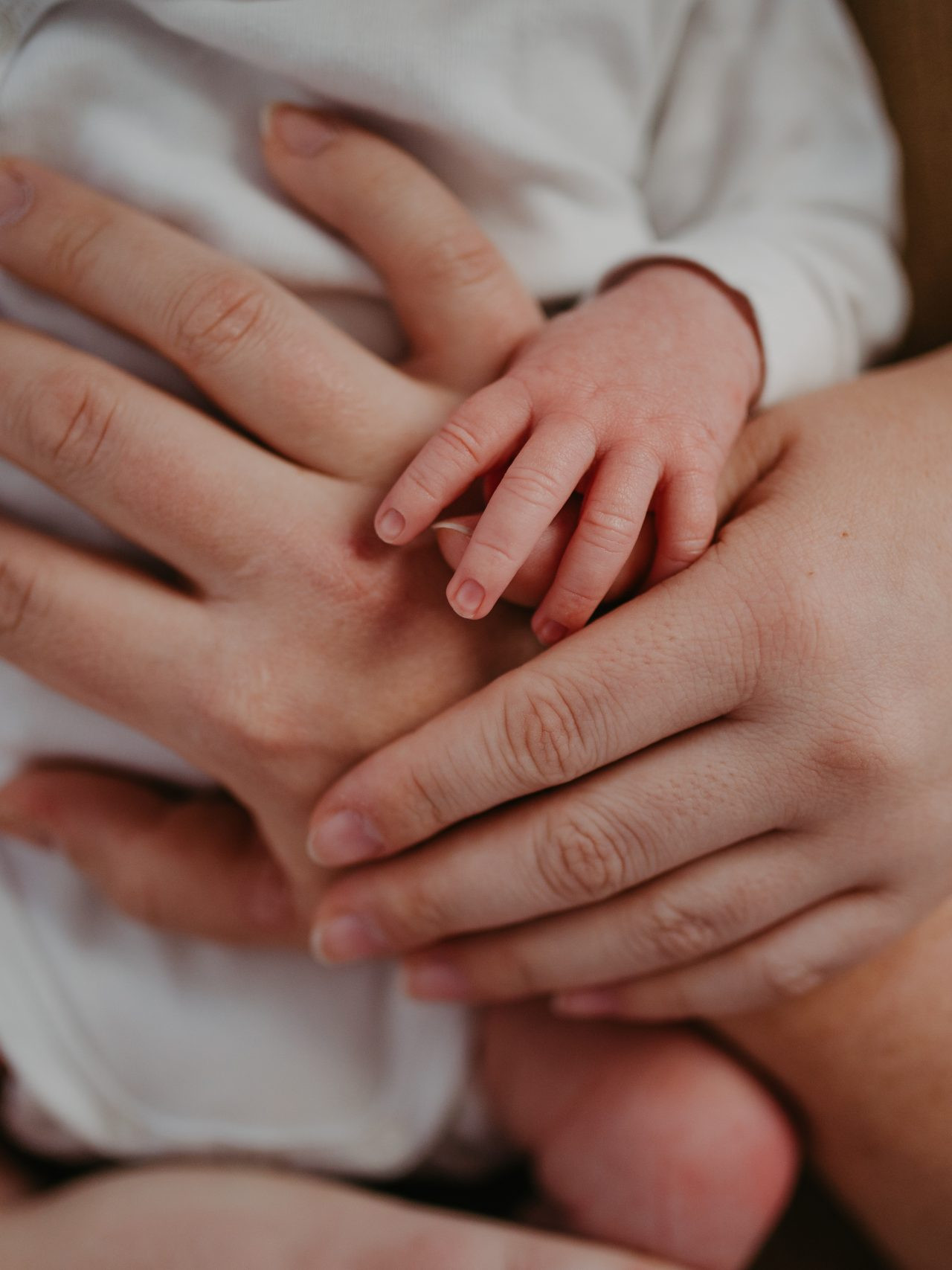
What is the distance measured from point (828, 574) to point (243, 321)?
0.42 meters

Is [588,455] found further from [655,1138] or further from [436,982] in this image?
[655,1138]

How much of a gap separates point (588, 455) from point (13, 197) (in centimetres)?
45

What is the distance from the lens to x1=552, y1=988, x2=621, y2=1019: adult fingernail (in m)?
0.73

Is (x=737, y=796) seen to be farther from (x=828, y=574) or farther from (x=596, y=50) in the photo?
(x=596, y=50)

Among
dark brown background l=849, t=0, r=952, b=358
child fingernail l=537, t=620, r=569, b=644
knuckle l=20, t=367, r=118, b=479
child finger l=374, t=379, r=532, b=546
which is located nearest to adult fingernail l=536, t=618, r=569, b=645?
child fingernail l=537, t=620, r=569, b=644

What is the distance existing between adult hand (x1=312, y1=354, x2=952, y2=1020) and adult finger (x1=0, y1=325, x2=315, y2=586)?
0.60 ft

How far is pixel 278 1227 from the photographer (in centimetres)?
73

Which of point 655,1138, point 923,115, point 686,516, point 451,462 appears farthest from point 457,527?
point 923,115

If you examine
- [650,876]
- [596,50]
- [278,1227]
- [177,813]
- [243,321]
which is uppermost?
[596,50]

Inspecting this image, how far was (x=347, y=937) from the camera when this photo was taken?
2.24ft

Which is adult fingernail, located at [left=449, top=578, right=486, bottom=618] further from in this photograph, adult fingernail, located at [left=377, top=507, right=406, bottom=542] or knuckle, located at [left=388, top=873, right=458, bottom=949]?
knuckle, located at [left=388, top=873, right=458, bottom=949]

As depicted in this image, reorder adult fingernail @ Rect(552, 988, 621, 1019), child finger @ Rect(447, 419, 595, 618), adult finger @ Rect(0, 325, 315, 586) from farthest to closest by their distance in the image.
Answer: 1. adult fingernail @ Rect(552, 988, 621, 1019)
2. adult finger @ Rect(0, 325, 315, 586)
3. child finger @ Rect(447, 419, 595, 618)

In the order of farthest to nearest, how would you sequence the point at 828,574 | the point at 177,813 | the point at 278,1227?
the point at 177,813 → the point at 278,1227 → the point at 828,574

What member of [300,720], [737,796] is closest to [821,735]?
[737,796]
